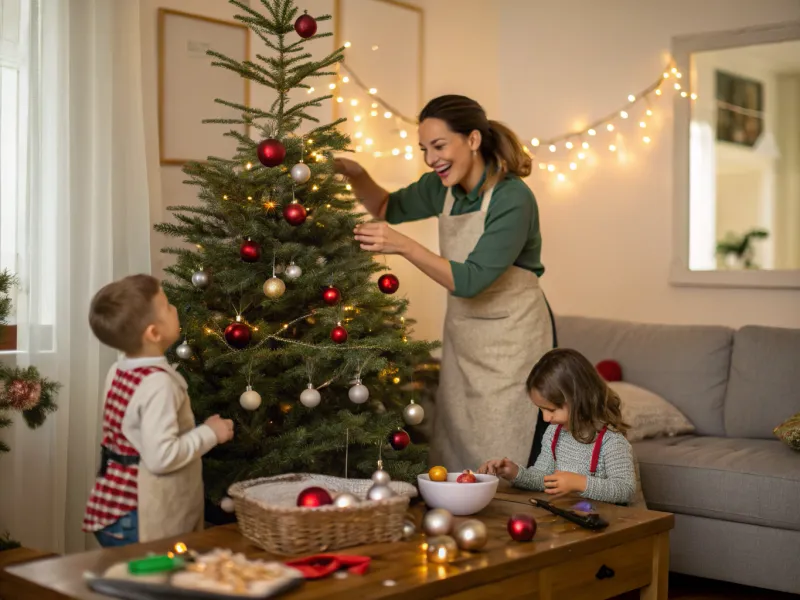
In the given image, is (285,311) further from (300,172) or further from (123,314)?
(123,314)

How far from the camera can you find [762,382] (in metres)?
3.67

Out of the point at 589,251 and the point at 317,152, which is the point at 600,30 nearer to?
the point at 589,251

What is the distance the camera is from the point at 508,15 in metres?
4.89

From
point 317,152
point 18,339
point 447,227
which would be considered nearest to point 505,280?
point 447,227

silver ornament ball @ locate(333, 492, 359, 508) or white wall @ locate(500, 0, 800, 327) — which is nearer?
silver ornament ball @ locate(333, 492, 359, 508)

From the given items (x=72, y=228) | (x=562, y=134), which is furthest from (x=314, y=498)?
(x=562, y=134)

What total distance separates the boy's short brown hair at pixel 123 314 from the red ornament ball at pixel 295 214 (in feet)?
1.54

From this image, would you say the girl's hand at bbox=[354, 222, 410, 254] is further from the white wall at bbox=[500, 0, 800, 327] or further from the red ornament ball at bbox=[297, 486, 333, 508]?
the white wall at bbox=[500, 0, 800, 327]

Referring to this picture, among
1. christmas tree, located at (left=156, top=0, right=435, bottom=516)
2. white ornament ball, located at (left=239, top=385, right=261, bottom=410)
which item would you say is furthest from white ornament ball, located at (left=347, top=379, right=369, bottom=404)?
white ornament ball, located at (left=239, top=385, right=261, bottom=410)

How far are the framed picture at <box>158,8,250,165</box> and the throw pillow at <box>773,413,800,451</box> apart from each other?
2083mm

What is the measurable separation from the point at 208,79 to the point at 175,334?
1711 mm

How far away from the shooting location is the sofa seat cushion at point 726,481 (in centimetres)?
306

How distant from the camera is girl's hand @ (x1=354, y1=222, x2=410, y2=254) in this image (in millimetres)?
2600

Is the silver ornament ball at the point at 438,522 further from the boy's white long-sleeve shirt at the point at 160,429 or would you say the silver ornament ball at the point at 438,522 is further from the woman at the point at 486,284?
the woman at the point at 486,284
